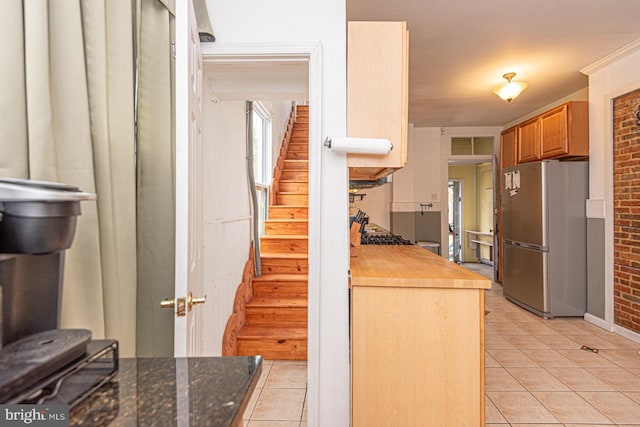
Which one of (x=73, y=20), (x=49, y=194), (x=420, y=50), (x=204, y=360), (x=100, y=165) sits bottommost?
(x=204, y=360)

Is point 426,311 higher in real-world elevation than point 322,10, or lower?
lower

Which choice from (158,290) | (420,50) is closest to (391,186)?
(420,50)

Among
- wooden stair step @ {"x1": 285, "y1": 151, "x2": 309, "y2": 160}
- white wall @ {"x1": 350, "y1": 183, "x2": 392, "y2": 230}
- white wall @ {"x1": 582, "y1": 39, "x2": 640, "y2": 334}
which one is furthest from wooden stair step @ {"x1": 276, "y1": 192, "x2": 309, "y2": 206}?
white wall @ {"x1": 582, "y1": 39, "x2": 640, "y2": 334}

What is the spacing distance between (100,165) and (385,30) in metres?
1.39

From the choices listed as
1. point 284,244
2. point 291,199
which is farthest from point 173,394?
point 291,199

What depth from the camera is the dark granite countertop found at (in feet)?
1.85

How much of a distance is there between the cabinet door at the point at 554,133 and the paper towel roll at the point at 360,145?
125 inches

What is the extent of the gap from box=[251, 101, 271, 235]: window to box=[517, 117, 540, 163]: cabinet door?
10.8 feet

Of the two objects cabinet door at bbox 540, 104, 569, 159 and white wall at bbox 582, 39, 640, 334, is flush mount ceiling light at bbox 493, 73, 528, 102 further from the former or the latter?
white wall at bbox 582, 39, 640, 334

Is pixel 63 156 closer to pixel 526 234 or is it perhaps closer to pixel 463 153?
pixel 526 234

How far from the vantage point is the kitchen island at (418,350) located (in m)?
1.62

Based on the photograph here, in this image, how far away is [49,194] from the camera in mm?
637

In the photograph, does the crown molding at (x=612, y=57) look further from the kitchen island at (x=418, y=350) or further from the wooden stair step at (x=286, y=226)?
the wooden stair step at (x=286, y=226)

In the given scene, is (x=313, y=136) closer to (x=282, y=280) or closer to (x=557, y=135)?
(x=282, y=280)
